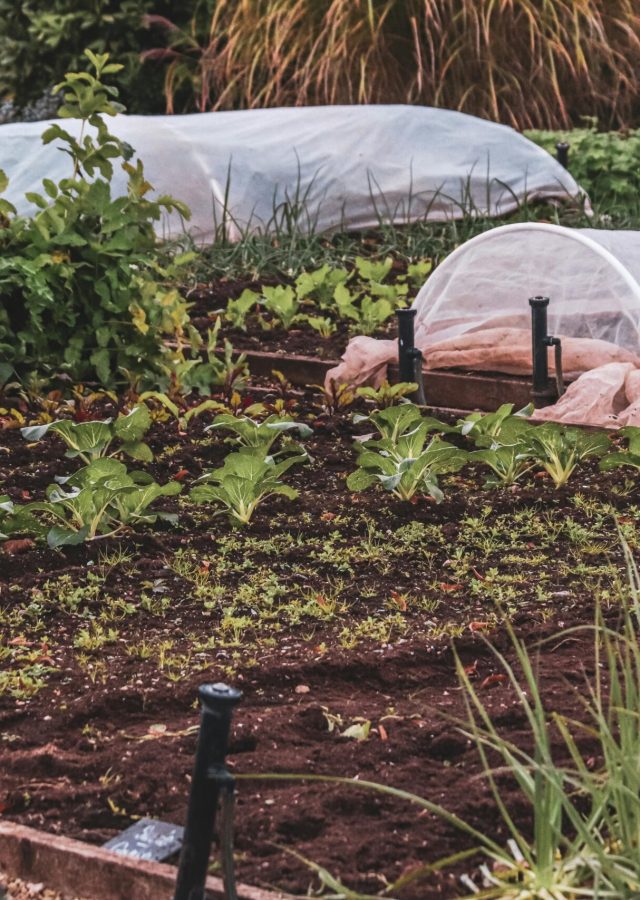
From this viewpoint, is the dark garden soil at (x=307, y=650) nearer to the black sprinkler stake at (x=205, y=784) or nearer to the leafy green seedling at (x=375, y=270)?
the black sprinkler stake at (x=205, y=784)

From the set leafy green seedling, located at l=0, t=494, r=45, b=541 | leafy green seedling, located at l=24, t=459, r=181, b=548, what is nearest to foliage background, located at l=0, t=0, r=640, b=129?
leafy green seedling, located at l=24, t=459, r=181, b=548

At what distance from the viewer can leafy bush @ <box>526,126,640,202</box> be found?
9.08 metres

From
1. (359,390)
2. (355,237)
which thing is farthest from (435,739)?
(355,237)

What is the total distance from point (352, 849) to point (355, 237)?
6.57m

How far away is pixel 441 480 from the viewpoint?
440 centimetres

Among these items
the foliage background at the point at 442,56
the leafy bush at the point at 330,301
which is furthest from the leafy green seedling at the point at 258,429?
the foliage background at the point at 442,56

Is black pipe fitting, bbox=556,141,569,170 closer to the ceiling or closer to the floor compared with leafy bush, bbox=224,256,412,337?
closer to the ceiling

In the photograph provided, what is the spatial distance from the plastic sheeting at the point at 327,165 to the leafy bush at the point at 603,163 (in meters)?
0.60

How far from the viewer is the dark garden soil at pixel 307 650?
7.97 ft

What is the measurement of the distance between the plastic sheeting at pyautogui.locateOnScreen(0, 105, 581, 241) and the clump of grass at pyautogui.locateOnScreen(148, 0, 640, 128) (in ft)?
3.78

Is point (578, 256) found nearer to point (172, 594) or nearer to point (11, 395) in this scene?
point (11, 395)

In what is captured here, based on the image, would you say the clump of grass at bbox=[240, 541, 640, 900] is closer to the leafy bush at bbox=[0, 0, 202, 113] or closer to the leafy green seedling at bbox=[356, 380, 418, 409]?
the leafy green seedling at bbox=[356, 380, 418, 409]

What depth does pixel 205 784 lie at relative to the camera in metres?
2.00

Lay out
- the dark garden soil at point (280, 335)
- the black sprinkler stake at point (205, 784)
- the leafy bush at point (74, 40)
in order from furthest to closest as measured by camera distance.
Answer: the leafy bush at point (74, 40) < the dark garden soil at point (280, 335) < the black sprinkler stake at point (205, 784)
